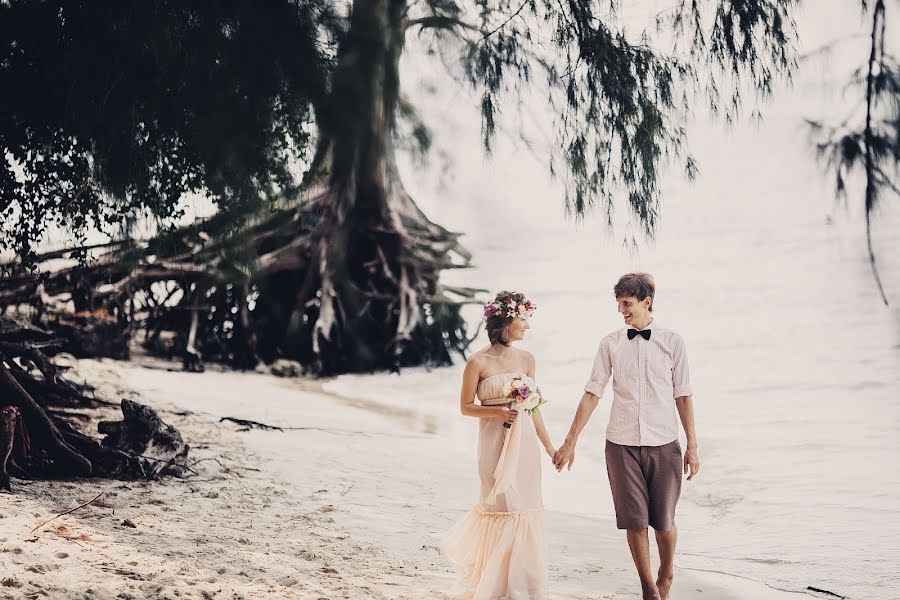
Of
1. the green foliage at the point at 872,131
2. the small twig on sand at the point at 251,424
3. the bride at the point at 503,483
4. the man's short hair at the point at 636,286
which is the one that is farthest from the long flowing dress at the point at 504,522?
the small twig on sand at the point at 251,424

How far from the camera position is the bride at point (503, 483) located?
15.0 feet

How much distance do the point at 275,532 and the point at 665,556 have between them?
7.79 feet

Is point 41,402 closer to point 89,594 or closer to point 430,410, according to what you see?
point 89,594

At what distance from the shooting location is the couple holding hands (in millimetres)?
4406

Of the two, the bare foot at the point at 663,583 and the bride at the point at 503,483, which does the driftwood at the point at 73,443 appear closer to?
the bride at the point at 503,483

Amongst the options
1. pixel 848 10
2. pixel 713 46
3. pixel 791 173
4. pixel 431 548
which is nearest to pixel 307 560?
pixel 431 548

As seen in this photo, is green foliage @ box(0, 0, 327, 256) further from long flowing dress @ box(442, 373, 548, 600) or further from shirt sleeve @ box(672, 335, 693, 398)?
shirt sleeve @ box(672, 335, 693, 398)

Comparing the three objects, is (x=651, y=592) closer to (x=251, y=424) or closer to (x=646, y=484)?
(x=646, y=484)

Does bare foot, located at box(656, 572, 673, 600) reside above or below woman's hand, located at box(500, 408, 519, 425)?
below

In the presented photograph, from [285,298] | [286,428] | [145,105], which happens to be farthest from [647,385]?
[285,298]

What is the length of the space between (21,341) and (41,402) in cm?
51

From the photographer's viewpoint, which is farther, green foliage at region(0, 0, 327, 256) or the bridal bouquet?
green foliage at region(0, 0, 327, 256)

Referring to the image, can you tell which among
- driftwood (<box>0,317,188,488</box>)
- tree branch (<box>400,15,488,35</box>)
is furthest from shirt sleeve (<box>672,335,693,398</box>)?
driftwood (<box>0,317,188,488</box>)

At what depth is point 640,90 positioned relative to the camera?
5.59 metres
